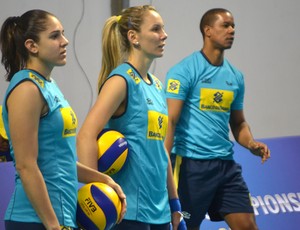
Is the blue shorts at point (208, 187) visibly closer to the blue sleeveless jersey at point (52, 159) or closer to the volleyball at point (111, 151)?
the volleyball at point (111, 151)

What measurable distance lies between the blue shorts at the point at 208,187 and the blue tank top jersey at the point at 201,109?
6 cm

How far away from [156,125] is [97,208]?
585 millimetres

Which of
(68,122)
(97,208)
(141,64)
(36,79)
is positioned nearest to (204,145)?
(141,64)

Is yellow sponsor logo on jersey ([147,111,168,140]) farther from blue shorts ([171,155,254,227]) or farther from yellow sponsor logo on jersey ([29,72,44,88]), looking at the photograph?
blue shorts ([171,155,254,227])

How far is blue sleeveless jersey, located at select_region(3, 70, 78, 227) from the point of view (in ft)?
10.6

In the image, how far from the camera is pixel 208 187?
5.20 metres

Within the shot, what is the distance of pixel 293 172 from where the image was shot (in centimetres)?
645

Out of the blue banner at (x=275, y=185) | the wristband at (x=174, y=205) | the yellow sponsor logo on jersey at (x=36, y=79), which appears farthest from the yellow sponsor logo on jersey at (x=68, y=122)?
the blue banner at (x=275, y=185)

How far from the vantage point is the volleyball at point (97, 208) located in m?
3.43

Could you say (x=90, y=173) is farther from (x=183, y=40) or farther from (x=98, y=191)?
(x=183, y=40)

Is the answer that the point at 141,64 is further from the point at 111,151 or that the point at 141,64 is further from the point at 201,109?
the point at 201,109

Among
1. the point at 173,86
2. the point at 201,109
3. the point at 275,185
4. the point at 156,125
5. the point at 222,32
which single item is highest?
the point at 222,32

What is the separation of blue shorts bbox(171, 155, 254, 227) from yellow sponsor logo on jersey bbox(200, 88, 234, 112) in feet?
1.10

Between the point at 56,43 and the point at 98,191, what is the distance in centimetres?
64
